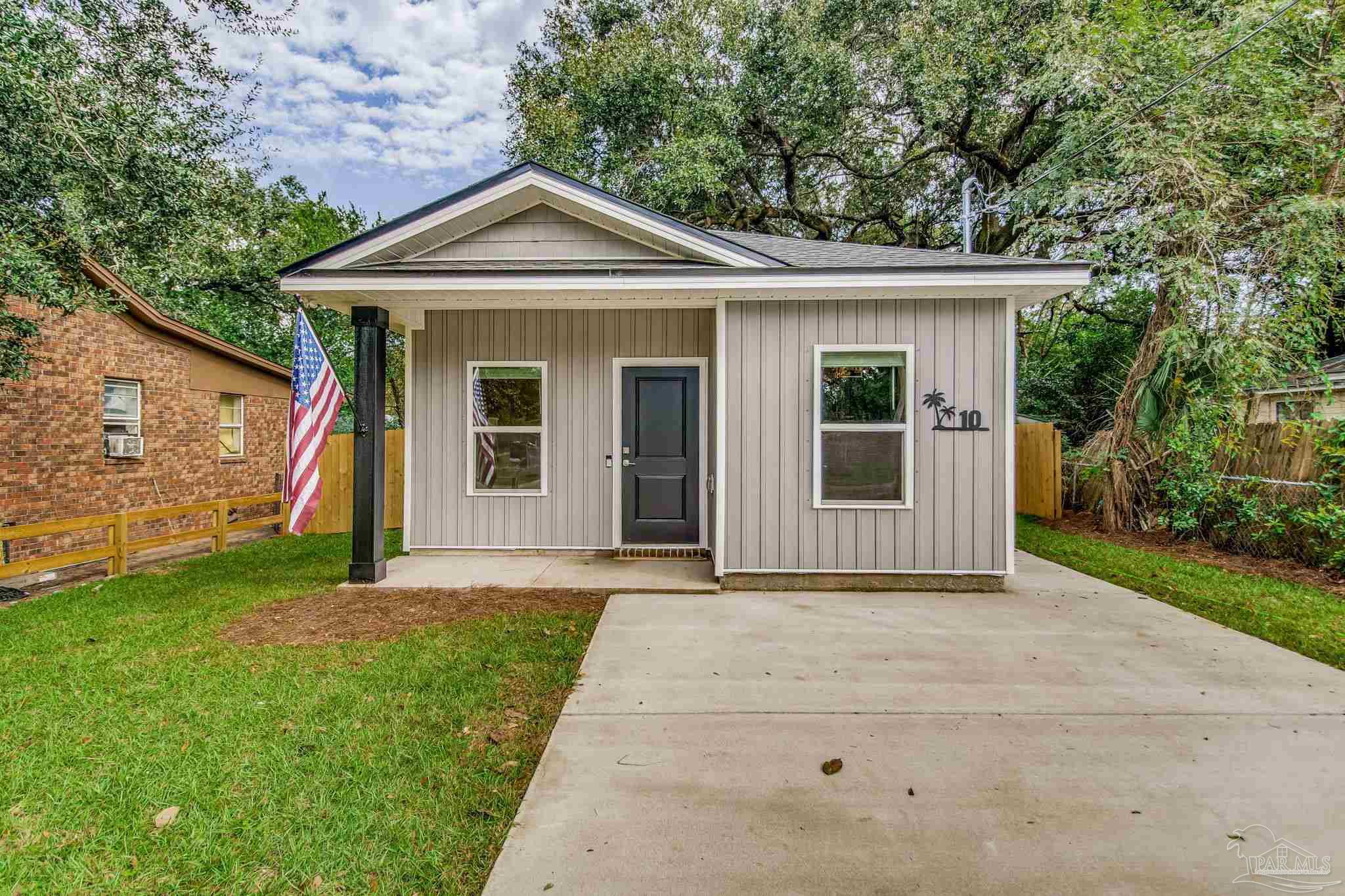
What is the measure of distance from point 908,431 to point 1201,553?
431 cm

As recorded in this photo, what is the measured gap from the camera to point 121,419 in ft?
27.2

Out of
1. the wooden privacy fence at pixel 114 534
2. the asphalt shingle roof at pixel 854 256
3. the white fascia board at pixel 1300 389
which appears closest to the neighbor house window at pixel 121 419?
the wooden privacy fence at pixel 114 534

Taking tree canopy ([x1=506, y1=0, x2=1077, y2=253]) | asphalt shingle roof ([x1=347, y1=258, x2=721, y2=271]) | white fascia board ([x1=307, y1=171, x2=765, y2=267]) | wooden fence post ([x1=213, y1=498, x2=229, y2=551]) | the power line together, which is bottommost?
wooden fence post ([x1=213, y1=498, x2=229, y2=551])

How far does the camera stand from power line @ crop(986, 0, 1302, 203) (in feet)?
21.9

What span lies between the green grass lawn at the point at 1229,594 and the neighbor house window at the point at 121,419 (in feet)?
39.6

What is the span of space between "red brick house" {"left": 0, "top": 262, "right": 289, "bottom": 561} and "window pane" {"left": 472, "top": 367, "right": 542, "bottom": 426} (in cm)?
434

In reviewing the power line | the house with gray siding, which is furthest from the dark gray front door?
the power line

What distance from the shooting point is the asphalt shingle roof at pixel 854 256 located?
15.4ft

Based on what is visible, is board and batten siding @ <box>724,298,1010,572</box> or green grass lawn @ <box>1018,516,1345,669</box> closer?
green grass lawn @ <box>1018,516,1345,669</box>

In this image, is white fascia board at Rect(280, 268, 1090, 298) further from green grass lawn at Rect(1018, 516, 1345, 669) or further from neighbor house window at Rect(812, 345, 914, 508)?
green grass lawn at Rect(1018, 516, 1345, 669)

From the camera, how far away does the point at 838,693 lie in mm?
3006

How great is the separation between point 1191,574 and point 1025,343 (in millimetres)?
11462

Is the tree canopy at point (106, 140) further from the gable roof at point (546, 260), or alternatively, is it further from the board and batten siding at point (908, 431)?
the board and batten siding at point (908, 431)

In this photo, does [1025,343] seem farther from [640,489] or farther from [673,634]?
[673,634]
